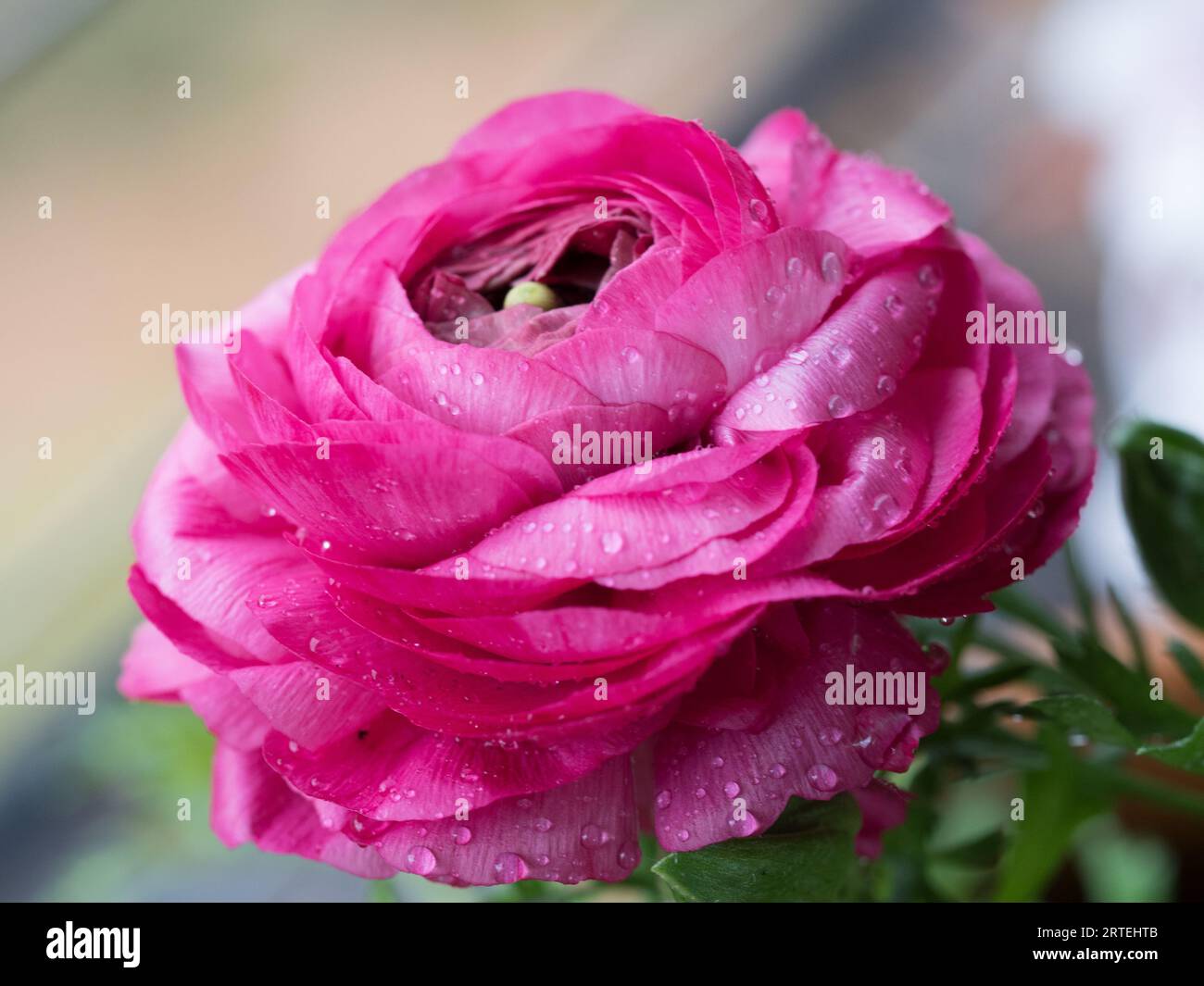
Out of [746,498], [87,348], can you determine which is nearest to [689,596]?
[746,498]

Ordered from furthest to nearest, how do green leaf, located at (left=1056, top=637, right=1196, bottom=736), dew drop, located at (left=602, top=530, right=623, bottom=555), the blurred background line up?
1. the blurred background
2. green leaf, located at (left=1056, top=637, right=1196, bottom=736)
3. dew drop, located at (left=602, top=530, right=623, bottom=555)

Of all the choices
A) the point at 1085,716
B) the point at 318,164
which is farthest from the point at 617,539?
the point at 318,164

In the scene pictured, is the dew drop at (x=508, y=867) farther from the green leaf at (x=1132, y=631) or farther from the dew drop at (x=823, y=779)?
the green leaf at (x=1132, y=631)

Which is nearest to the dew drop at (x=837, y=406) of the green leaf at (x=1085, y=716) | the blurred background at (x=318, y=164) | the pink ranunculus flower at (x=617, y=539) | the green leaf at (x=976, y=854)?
the pink ranunculus flower at (x=617, y=539)

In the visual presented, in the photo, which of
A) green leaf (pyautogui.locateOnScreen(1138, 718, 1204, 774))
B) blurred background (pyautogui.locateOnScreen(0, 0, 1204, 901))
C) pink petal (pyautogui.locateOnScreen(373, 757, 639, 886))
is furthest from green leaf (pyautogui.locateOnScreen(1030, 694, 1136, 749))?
blurred background (pyautogui.locateOnScreen(0, 0, 1204, 901))

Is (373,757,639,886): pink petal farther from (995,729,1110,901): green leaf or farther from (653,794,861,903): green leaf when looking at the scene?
(995,729,1110,901): green leaf
